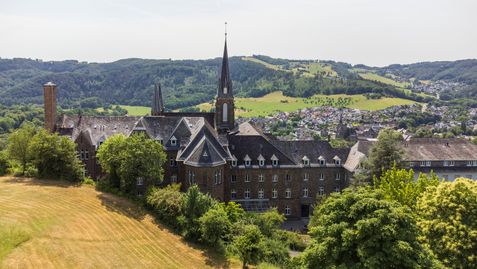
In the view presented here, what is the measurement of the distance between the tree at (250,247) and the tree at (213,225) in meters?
2.89

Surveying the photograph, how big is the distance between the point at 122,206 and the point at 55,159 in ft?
49.5

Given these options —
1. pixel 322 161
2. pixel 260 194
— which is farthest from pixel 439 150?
pixel 260 194

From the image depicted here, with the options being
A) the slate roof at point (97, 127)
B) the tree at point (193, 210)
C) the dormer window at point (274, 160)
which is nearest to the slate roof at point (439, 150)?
the dormer window at point (274, 160)

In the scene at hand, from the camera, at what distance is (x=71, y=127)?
74.4 m

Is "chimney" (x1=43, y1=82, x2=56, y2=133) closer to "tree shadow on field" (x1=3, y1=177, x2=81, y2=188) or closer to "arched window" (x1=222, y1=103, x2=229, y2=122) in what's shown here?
"tree shadow on field" (x1=3, y1=177, x2=81, y2=188)

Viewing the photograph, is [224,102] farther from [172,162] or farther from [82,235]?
[82,235]

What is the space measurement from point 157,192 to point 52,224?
41.6 feet

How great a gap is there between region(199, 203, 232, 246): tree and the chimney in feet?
145

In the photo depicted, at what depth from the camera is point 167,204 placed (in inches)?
1918

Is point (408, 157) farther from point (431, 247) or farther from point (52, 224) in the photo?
point (52, 224)

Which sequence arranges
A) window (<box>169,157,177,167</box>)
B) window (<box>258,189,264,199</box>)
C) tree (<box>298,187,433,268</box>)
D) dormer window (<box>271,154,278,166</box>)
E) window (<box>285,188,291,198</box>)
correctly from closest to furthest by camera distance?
tree (<box>298,187,433,268</box>), window (<box>169,157,177,167</box>), dormer window (<box>271,154,278,166</box>), window (<box>258,189,264,199</box>), window (<box>285,188,291,198</box>)

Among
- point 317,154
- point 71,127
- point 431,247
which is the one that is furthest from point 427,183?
point 71,127

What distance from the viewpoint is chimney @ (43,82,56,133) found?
74.1 metres

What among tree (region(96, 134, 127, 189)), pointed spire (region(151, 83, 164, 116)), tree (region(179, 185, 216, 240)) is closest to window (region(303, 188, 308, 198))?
tree (region(179, 185, 216, 240))
